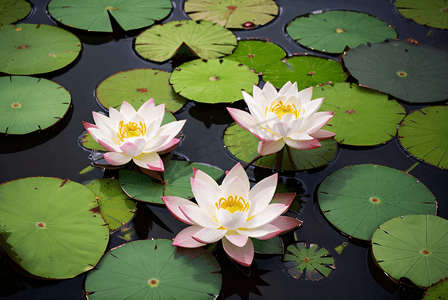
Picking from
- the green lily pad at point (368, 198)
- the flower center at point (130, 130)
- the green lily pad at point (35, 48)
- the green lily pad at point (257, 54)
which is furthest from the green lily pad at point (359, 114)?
the green lily pad at point (35, 48)

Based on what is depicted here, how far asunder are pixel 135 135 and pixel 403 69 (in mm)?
1888

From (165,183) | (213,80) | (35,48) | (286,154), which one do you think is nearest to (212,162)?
(165,183)

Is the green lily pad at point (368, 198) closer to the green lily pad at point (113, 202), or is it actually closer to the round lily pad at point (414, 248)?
the round lily pad at point (414, 248)

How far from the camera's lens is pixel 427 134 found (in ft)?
6.98

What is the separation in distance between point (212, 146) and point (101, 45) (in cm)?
137

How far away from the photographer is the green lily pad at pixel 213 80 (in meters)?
2.33

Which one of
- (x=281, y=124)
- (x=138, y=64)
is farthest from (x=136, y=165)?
(x=138, y=64)

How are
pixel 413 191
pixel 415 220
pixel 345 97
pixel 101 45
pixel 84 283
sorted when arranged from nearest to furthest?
pixel 84 283 → pixel 415 220 → pixel 413 191 → pixel 345 97 → pixel 101 45

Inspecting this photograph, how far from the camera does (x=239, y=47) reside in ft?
9.10

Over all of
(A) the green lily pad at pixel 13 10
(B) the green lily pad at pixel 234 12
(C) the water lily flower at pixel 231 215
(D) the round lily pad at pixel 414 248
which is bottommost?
(D) the round lily pad at pixel 414 248

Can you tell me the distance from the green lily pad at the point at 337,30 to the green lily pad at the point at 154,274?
6.32ft

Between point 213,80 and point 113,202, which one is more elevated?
point 213,80

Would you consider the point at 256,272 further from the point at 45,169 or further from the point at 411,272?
the point at 45,169

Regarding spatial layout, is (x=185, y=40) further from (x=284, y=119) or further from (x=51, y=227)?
(x=51, y=227)
